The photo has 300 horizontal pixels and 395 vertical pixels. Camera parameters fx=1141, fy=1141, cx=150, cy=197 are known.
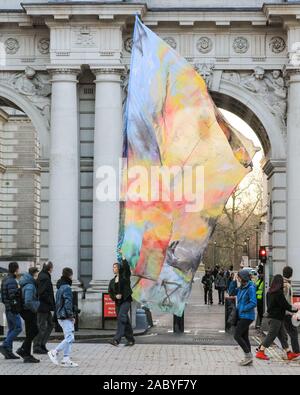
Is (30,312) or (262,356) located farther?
(262,356)

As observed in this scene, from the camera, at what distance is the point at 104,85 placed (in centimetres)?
3294

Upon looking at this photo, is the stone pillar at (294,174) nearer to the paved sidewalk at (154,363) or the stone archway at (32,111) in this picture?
the stone archway at (32,111)

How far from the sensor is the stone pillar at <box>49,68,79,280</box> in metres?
32.9

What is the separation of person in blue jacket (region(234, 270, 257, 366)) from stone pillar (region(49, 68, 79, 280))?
38.8ft

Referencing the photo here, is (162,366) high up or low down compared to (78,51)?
down

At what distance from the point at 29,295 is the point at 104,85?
12119mm

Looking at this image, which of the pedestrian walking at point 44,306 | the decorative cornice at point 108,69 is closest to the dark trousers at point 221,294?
the decorative cornice at point 108,69

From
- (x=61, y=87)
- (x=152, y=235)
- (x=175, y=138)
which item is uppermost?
(x=61, y=87)

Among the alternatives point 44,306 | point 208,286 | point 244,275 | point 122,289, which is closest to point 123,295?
point 122,289

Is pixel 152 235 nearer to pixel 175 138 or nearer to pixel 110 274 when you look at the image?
pixel 175 138

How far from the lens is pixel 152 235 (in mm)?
26703
